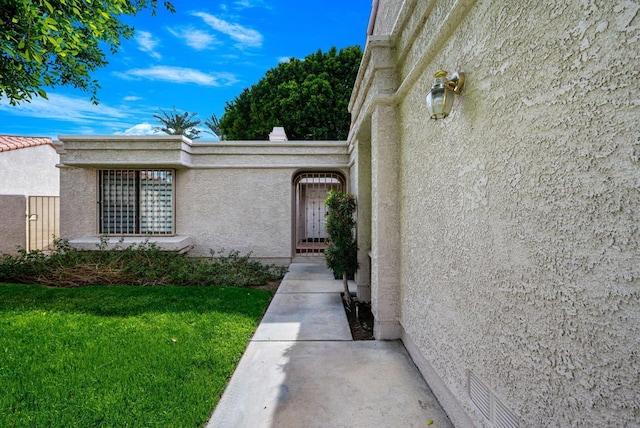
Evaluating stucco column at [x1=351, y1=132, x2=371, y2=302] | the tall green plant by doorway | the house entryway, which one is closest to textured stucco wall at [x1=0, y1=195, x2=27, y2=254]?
the house entryway

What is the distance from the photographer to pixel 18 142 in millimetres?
18578

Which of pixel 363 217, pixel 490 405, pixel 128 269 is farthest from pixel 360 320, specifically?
pixel 128 269

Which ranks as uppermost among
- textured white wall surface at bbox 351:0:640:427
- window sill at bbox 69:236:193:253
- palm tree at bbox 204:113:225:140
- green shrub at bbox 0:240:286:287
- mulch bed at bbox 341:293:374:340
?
palm tree at bbox 204:113:225:140

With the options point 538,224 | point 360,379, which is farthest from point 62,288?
point 538,224

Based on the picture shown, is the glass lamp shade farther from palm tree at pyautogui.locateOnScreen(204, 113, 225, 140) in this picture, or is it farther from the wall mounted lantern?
palm tree at pyautogui.locateOnScreen(204, 113, 225, 140)

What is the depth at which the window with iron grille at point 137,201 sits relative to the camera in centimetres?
1291

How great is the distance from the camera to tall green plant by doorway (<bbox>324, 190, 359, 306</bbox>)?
335 inches

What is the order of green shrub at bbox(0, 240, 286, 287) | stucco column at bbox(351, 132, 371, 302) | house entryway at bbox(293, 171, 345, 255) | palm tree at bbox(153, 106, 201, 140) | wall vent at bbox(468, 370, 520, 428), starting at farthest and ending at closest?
palm tree at bbox(153, 106, 201, 140)
house entryway at bbox(293, 171, 345, 255)
green shrub at bbox(0, 240, 286, 287)
stucco column at bbox(351, 132, 371, 302)
wall vent at bbox(468, 370, 520, 428)

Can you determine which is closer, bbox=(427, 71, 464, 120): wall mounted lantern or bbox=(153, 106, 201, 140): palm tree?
bbox=(427, 71, 464, 120): wall mounted lantern

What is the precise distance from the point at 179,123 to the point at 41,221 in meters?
22.6

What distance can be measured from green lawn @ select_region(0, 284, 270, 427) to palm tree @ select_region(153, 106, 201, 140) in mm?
29840

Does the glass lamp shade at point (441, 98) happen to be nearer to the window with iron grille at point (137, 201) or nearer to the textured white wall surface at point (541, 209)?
the textured white wall surface at point (541, 209)

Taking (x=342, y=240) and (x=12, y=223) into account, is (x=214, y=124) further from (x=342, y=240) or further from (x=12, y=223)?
(x=342, y=240)

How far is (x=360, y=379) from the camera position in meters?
4.59
